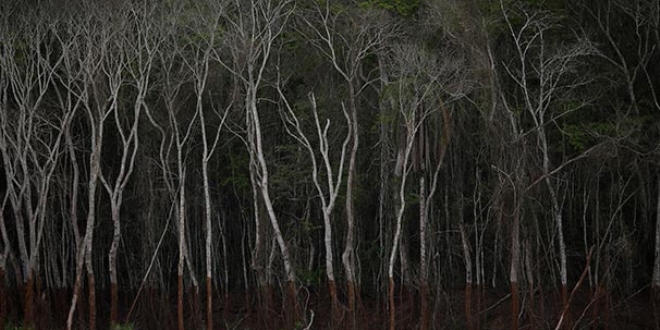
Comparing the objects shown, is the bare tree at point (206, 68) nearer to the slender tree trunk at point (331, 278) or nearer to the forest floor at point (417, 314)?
the forest floor at point (417, 314)

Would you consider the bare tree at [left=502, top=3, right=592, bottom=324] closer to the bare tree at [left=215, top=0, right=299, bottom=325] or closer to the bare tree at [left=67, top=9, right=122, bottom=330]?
the bare tree at [left=215, top=0, right=299, bottom=325]

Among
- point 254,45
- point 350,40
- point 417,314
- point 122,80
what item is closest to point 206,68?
point 254,45

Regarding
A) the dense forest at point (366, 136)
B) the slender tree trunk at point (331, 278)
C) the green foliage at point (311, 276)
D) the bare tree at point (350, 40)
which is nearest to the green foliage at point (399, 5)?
the dense forest at point (366, 136)

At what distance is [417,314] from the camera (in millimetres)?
23703

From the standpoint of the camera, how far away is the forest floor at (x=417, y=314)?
1983 centimetres

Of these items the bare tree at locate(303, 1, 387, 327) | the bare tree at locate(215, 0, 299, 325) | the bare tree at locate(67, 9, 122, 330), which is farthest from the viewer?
the bare tree at locate(215, 0, 299, 325)

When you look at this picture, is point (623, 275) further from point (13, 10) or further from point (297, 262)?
point (13, 10)

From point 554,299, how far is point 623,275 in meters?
3.90

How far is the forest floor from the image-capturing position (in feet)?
65.1

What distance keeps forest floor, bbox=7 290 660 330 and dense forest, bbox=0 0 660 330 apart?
0.40 feet

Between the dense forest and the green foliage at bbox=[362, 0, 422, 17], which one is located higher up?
the green foliage at bbox=[362, 0, 422, 17]

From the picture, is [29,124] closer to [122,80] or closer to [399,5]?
[122,80]

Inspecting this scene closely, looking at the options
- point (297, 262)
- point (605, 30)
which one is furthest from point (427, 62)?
point (297, 262)

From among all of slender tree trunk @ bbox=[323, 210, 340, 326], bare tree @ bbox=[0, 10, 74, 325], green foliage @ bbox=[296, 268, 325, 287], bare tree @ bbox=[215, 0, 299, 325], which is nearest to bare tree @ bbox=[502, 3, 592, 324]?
slender tree trunk @ bbox=[323, 210, 340, 326]
